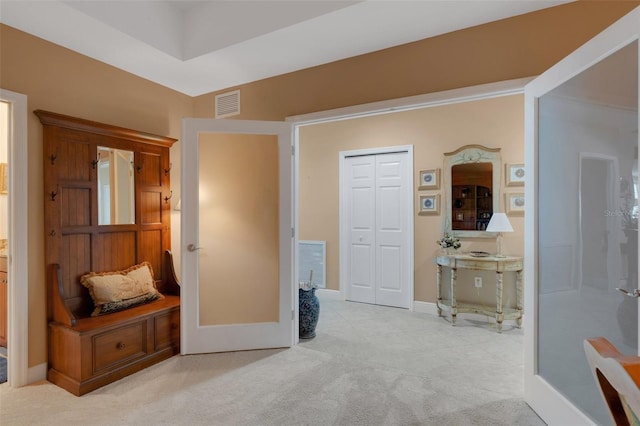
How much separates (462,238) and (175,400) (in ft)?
11.2

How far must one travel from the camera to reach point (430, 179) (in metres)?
4.30

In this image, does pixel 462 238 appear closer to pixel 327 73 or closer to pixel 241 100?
pixel 327 73

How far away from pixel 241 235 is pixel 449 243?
2465 mm

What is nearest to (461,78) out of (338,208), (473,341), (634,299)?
(634,299)

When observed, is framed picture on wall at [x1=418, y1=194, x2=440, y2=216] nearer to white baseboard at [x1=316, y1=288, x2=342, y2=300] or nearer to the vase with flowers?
the vase with flowers

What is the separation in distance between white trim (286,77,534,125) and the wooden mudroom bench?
2.14 metres

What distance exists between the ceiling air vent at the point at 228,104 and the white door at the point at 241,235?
1.89ft

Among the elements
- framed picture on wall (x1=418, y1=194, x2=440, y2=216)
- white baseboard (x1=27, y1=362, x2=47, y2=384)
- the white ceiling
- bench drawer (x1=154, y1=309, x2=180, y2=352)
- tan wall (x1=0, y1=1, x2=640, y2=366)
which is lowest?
white baseboard (x1=27, y1=362, x2=47, y2=384)

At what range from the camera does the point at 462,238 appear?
412 cm

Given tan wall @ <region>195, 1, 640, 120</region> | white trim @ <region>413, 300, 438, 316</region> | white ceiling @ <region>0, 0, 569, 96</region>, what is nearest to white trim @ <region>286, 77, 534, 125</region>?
tan wall @ <region>195, 1, 640, 120</region>

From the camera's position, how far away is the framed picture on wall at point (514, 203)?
389cm

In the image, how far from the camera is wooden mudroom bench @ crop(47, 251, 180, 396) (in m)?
2.34

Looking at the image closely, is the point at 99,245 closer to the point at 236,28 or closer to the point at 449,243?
the point at 236,28

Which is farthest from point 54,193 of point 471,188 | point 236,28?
point 471,188
